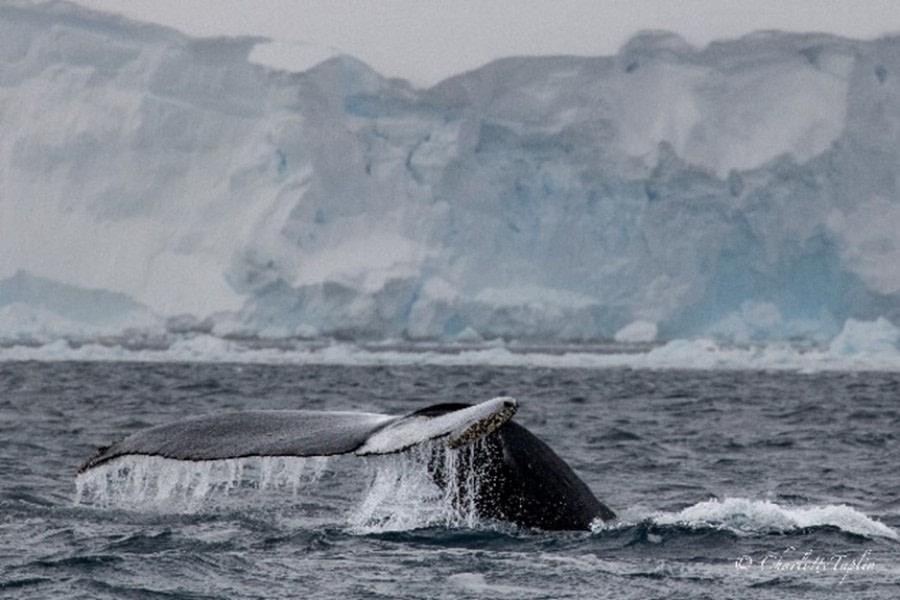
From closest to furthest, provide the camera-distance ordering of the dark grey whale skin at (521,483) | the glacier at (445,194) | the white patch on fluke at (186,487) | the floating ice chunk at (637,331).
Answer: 1. the dark grey whale skin at (521,483)
2. the white patch on fluke at (186,487)
3. the glacier at (445,194)
4. the floating ice chunk at (637,331)

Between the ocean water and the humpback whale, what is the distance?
0.11m

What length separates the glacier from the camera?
113ft

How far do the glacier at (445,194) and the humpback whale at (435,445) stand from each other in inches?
1086

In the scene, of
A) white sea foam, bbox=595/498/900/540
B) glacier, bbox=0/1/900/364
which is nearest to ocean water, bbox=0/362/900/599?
white sea foam, bbox=595/498/900/540

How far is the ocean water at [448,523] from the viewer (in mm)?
6070

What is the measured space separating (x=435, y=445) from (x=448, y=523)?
1056mm

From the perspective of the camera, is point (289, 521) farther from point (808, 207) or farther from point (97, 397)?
point (808, 207)

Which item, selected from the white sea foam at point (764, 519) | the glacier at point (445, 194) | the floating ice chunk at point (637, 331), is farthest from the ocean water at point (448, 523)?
the floating ice chunk at point (637, 331)

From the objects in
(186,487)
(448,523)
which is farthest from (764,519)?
(186,487)

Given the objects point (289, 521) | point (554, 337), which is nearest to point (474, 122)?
point (554, 337)

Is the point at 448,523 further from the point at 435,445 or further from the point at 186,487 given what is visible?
the point at 186,487

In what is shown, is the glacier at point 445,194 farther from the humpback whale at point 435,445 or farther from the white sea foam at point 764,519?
the humpback whale at point 435,445

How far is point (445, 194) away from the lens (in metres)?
35.2

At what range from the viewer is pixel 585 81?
36.3 m
